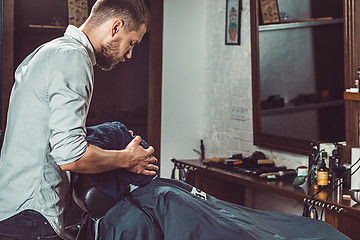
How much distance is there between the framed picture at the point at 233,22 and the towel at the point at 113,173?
2.62 meters

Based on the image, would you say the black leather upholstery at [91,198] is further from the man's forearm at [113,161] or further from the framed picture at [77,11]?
the framed picture at [77,11]

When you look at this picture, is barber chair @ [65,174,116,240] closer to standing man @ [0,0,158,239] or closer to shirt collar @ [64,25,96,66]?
standing man @ [0,0,158,239]

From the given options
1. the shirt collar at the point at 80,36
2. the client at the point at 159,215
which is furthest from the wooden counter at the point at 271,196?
the shirt collar at the point at 80,36

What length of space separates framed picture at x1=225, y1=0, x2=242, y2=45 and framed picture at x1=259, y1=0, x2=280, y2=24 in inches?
16.0

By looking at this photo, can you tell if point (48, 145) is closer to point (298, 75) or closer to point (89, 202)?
point (89, 202)

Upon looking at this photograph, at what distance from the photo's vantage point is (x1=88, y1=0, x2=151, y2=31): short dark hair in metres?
1.90

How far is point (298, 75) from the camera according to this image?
3.70m

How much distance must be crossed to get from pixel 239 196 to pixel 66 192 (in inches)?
105

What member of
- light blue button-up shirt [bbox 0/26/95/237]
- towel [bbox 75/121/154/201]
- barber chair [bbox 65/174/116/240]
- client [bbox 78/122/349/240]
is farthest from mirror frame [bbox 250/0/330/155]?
light blue button-up shirt [bbox 0/26/95/237]

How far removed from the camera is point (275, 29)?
154 inches

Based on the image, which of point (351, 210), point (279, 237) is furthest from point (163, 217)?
point (351, 210)

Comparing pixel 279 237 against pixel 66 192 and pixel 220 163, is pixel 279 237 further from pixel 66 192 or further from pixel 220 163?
pixel 220 163

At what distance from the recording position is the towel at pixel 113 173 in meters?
1.91

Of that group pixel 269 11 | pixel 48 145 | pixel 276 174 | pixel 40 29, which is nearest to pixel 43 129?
pixel 48 145
